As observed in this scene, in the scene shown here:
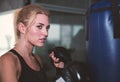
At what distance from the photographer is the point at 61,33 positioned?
2482 mm

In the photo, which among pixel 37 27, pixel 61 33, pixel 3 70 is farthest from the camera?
pixel 61 33

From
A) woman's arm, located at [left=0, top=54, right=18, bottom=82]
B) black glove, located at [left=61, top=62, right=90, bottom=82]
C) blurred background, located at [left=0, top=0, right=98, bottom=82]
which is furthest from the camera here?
blurred background, located at [left=0, top=0, right=98, bottom=82]

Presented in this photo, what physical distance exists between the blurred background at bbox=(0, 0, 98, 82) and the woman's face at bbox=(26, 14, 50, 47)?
125 cm

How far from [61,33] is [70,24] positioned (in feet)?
0.51

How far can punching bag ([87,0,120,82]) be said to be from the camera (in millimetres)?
1430

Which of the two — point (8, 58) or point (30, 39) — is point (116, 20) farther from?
point (8, 58)

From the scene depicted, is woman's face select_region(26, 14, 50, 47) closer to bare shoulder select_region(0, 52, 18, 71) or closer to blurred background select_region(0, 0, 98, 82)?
bare shoulder select_region(0, 52, 18, 71)

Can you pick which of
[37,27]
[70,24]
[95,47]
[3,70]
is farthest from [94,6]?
[70,24]

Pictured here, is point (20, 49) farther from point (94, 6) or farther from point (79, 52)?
point (79, 52)

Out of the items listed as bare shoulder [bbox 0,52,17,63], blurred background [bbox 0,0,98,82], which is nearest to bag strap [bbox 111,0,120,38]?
bare shoulder [bbox 0,52,17,63]

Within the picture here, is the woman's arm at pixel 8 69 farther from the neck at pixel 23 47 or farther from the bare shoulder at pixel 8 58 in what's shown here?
the neck at pixel 23 47

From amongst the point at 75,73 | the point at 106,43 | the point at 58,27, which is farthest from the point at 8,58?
the point at 58,27

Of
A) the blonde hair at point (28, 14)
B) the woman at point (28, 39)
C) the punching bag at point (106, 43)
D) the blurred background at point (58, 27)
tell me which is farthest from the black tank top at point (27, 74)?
the blurred background at point (58, 27)

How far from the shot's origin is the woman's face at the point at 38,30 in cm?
99
